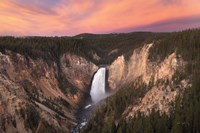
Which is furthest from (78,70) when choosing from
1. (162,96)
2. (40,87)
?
(162,96)

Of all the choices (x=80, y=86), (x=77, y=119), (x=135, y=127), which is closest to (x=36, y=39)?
(x=80, y=86)

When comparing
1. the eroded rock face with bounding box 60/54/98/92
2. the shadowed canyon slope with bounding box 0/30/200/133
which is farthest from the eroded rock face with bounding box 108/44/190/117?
the eroded rock face with bounding box 60/54/98/92

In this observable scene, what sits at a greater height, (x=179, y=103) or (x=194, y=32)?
(x=194, y=32)

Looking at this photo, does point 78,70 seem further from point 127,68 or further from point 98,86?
point 127,68

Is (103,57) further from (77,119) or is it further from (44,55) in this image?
(77,119)

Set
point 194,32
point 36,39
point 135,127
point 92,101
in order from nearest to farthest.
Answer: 1. point 135,127
2. point 194,32
3. point 92,101
4. point 36,39

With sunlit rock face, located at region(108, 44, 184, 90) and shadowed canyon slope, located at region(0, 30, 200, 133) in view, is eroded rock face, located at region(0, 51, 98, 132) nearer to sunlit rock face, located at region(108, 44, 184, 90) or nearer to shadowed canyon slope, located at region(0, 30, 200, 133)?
shadowed canyon slope, located at region(0, 30, 200, 133)
